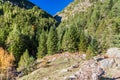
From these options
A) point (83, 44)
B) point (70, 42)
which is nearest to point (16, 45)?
point (70, 42)

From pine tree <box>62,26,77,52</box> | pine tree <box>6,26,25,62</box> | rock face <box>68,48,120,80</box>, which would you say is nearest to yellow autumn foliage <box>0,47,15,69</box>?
pine tree <box>6,26,25,62</box>

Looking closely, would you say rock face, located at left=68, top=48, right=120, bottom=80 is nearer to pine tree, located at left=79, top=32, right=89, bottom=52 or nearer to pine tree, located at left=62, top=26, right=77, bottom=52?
pine tree, located at left=79, top=32, right=89, bottom=52

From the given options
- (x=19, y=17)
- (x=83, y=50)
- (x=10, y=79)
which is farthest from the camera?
(x=19, y=17)

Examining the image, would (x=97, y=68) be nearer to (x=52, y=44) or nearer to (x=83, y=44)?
(x=83, y=44)

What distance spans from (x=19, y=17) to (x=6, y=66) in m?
102

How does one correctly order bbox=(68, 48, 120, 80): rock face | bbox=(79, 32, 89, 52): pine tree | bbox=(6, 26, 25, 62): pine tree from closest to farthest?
1. bbox=(68, 48, 120, 80): rock face
2. bbox=(79, 32, 89, 52): pine tree
3. bbox=(6, 26, 25, 62): pine tree

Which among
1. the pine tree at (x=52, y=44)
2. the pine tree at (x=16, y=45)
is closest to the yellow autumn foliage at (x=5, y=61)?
the pine tree at (x=16, y=45)

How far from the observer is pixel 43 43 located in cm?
11144

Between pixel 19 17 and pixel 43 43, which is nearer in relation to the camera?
pixel 43 43

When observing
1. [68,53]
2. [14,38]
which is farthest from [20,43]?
[68,53]

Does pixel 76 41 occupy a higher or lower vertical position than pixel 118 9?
lower

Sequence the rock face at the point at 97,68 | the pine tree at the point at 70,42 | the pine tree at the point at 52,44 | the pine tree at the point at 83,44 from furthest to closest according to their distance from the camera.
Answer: the pine tree at the point at 52,44, the pine tree at the point at 70,42, the pine tree at the point at 83,44, the rock face at the point at 97,68

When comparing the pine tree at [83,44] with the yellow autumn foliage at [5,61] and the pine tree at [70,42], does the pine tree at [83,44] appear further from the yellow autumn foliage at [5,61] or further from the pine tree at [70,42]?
the yellow autumn foliage at [5,61]

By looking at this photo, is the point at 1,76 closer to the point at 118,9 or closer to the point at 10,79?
the point at 10,79
